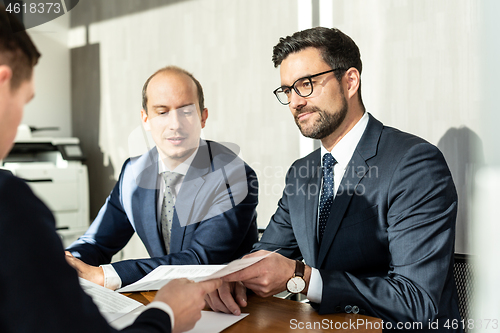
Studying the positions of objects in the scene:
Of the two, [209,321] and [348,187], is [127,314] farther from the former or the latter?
[348,187]

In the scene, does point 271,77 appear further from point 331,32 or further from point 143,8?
point 143,8

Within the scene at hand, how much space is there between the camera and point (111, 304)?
0.89 metres

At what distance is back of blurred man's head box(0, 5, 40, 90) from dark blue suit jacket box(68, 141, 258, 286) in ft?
3.10

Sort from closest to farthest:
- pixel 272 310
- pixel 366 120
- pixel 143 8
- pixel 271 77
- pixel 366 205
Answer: pixel 272 310, pixel 366 205, pixel 366 120, pixel 271 77, pixel 143 8

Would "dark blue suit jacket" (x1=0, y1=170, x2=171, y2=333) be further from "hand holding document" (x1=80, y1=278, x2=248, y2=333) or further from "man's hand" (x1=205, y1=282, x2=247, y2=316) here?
"man's hand" (x1=205, y1=282, x2=247, y2=316)

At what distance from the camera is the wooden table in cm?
82

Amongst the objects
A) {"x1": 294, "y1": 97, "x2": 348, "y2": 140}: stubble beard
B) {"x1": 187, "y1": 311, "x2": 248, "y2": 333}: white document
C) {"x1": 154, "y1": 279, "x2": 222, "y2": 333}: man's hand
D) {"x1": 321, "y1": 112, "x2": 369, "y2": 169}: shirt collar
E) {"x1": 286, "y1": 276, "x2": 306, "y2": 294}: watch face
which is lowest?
{"x1": 187, "y1": 311, "x2": 248, "y2": 333}: white document

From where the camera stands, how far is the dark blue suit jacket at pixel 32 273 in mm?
428

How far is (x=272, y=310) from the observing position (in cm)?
93

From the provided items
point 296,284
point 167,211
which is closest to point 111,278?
point 167,211

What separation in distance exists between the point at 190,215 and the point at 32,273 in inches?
44.4

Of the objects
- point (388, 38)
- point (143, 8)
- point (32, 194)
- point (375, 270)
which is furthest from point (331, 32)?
point (143, 8)

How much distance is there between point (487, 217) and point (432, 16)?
0.88 m

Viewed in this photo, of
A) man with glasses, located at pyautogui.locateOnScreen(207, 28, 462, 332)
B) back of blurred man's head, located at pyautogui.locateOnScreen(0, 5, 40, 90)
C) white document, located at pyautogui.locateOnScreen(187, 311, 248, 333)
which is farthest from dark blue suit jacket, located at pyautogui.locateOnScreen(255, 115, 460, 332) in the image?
back of blurred man's head, located at pyautogui.locateOnScreen(0, 5, 40, 90)
